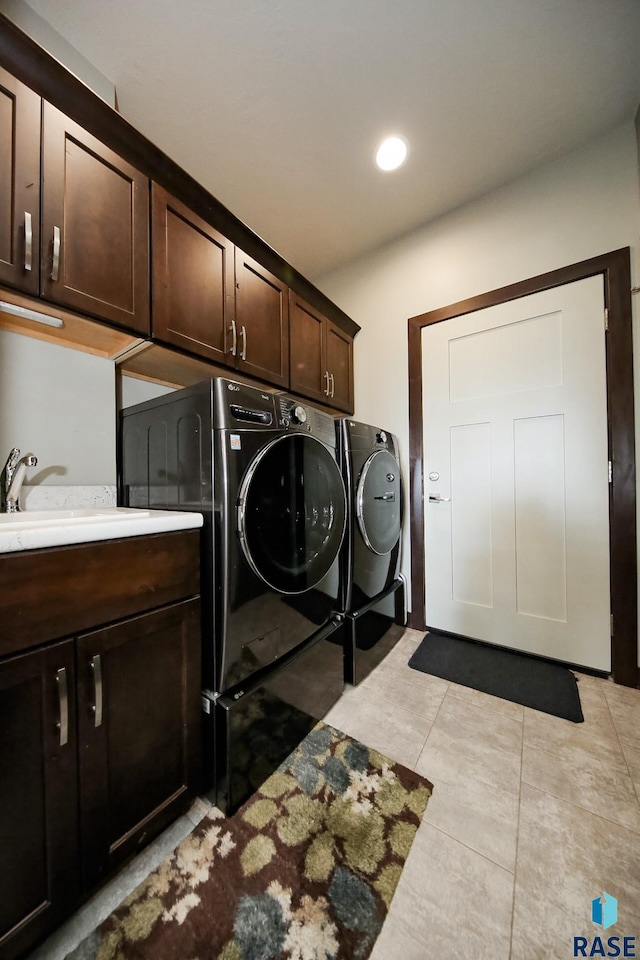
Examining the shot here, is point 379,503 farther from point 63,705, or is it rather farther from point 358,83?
point 358,83

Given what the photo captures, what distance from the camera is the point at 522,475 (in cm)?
188

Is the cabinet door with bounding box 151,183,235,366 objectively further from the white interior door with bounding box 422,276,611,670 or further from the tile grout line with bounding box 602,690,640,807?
the tile grout line with bounding box 602,690,640,807

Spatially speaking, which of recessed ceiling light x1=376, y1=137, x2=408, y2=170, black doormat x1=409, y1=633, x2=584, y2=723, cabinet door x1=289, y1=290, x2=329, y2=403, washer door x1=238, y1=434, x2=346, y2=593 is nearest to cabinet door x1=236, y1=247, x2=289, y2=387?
cabinet door x1=289, y1=290, x2=329, y2=403

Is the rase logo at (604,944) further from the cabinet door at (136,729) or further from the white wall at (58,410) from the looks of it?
the white wall at (58,410)

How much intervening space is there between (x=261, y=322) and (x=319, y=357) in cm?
55

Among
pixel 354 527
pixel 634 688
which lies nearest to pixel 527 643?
pixel 634 688

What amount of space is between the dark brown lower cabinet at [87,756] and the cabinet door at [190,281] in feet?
3.46

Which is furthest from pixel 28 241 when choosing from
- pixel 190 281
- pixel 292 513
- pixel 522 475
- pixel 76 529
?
pixel 522 475

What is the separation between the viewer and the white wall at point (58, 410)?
1.17 m

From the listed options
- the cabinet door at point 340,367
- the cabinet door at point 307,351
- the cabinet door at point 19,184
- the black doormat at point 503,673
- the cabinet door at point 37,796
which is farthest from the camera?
the cabinet door at point 340,367

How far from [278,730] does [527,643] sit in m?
1.55

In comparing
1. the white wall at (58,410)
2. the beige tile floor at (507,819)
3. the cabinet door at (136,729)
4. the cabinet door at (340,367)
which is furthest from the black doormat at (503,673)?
the white wall at (58,410)

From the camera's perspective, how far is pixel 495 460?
1.96m

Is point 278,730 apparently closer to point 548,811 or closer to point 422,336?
point 548,811
